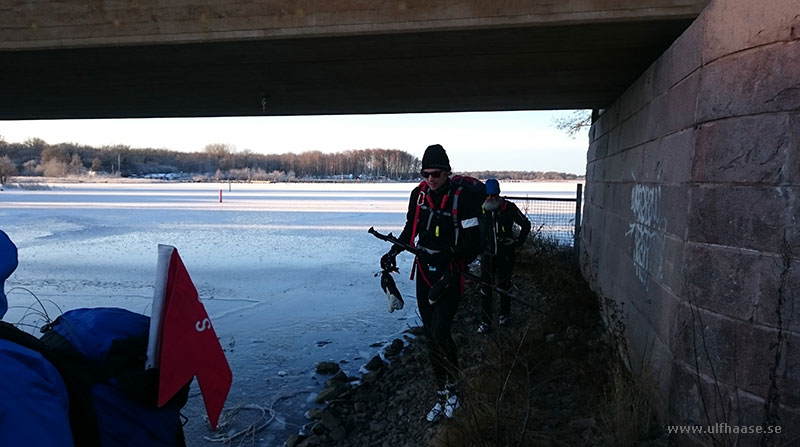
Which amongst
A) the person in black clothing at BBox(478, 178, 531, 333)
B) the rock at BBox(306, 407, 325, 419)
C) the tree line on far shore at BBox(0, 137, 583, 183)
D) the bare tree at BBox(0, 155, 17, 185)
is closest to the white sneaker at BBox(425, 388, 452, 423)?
the rock at BBox(306, 407, 325, 419)

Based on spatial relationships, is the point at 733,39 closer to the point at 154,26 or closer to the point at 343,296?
the point at 154,26

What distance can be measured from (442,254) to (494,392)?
1.05 m

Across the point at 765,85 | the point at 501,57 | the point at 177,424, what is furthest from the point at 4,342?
the point at 501,57

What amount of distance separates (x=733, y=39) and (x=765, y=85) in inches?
12.3

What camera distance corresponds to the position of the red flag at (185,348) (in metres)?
1.34

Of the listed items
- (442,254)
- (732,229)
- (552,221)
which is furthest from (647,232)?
(552,221)

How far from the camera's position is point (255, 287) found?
786 centimetres

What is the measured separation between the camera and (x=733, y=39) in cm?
226

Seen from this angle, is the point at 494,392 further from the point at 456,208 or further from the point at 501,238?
the point at 501,238

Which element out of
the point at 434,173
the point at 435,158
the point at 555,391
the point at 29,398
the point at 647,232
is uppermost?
the point at 435,158

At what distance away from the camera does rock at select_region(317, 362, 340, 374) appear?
4805 mm

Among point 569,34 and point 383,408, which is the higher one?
point 569,34

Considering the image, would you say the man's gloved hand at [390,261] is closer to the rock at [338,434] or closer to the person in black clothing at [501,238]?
the rock at [338,434]

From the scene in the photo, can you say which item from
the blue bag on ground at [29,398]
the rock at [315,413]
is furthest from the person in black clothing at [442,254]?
the blue bag on ground at [29,398]
